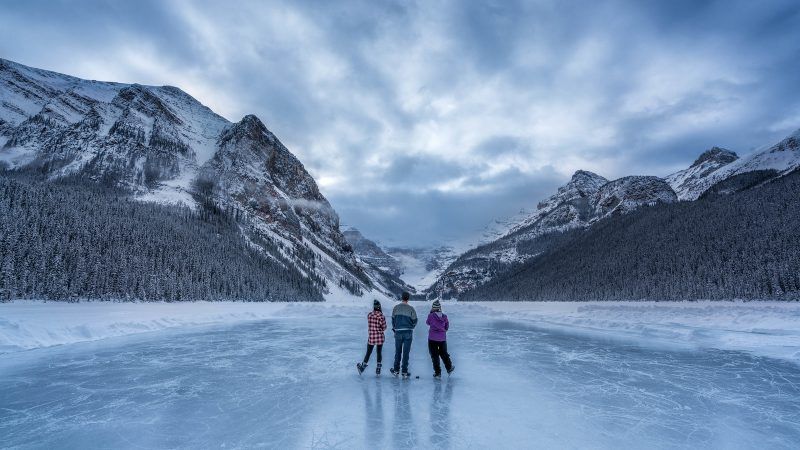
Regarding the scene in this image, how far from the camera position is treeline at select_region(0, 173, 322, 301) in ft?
148

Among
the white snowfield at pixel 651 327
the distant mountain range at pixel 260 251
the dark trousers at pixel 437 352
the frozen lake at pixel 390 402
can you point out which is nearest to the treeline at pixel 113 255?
the distant mountain range at pixel 260 251

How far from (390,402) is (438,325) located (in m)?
2.85

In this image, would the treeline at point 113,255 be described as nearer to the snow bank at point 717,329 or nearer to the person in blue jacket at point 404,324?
the person in blue jacket at point 404,324

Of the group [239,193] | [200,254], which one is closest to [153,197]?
[239,193]

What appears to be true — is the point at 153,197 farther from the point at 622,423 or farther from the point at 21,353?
the point at 622,423

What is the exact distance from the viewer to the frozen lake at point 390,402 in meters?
6.99

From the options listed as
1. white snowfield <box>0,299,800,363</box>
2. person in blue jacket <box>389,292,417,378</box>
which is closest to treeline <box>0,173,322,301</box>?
white snowfield <box>0,299,800,363</box>

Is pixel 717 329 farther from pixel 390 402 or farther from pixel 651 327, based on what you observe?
pixel 390 402

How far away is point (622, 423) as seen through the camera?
7918 millimetres

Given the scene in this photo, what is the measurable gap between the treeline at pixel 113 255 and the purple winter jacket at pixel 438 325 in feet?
161

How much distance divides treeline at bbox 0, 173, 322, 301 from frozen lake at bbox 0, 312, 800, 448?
38.4 meters

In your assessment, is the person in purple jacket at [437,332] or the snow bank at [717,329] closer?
the person in purple jacket at [437,332]

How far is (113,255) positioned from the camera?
60.6 metres

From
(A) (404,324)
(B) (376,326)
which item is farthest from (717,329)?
(B) (376,326)
